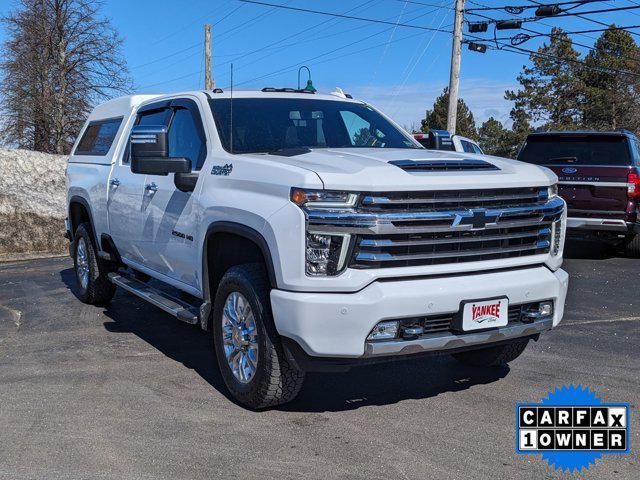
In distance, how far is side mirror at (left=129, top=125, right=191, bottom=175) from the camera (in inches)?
194

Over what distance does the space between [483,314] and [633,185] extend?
7.42 m

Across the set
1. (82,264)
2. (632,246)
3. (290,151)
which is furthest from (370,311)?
(632,246)

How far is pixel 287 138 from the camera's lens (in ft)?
17.5

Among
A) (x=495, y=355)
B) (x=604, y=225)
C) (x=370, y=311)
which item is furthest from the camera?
(x=604, y=225)

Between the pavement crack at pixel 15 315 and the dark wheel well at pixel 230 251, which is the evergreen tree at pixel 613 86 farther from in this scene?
the dark wheel well at pixel 230 251

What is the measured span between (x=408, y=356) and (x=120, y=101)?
473 centimetres

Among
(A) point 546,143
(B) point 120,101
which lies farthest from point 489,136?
(B) point 120,101

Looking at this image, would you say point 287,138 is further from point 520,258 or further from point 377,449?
point 377,449

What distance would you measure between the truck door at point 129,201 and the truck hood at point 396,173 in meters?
1.80

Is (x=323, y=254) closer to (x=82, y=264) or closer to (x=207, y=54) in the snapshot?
(x=82, y=264)

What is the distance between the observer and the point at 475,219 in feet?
13.5

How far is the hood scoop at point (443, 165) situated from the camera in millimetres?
4160

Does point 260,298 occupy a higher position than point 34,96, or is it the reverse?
point 34,96

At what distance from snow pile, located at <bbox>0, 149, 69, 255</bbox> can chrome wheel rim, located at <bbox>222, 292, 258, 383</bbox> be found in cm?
814
